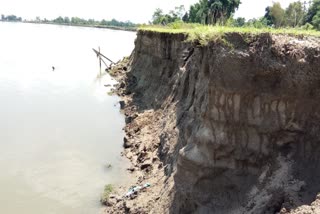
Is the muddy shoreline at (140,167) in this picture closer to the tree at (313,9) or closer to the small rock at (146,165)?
the small rock at (146,165)

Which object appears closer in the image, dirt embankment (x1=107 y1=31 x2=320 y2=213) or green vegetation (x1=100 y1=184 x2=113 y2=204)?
dirt embankment (x1=107 y1=31 x2=320 y2=213)

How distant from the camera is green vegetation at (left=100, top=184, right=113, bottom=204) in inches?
491

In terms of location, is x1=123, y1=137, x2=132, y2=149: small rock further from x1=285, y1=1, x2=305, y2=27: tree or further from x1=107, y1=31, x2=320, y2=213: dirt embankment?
x1=285, y1=1, x2=305, y2=27: tree

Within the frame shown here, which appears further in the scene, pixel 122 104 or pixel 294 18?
pixel 122 104

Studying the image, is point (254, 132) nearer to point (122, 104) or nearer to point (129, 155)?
point (129, 155)

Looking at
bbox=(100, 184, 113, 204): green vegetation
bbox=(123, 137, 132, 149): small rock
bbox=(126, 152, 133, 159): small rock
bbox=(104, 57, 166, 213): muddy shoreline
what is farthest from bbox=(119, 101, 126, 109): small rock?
bbox=(100, 184, 113, 204): green vegetation

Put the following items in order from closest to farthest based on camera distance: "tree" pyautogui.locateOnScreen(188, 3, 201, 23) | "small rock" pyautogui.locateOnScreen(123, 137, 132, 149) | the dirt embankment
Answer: the dirt embankment, "small rock" pyautogui.locateOnScreen(123, 137, 132, 149), "tree" pyautogui.locateOnScreen(188, 3, 201, 23)

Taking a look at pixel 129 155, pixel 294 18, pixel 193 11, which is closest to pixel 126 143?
pixel 129 155

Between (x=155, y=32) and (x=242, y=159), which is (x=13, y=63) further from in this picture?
(x=242, y=159)

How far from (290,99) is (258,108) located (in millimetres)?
612

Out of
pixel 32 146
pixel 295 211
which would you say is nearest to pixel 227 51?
pixel 295 211

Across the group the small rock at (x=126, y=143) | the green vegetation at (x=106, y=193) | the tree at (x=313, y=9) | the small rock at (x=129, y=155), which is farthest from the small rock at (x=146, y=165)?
the tree at (x=313, y=9)

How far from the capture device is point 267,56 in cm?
762

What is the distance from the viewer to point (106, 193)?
12.9m
